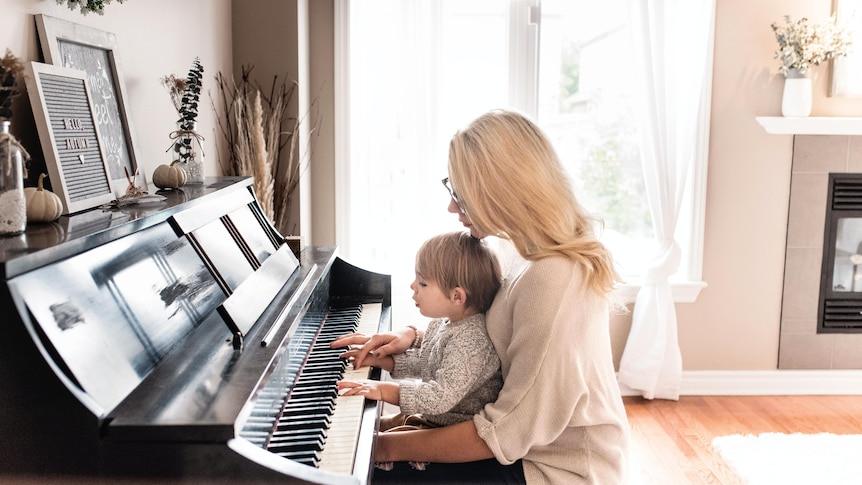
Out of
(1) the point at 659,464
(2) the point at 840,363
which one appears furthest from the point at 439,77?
(2) the point at 840,363

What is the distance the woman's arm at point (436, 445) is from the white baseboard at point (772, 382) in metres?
2.77

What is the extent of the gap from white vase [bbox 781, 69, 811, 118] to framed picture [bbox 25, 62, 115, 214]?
132 inches

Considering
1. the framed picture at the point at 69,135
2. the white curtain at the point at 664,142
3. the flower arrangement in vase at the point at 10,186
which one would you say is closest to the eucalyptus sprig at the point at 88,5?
the framed picture at the point at 69,135

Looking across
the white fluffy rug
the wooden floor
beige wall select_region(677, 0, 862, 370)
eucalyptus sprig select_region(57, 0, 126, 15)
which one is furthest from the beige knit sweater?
beige wall select_region(677, 0, 862, 370)

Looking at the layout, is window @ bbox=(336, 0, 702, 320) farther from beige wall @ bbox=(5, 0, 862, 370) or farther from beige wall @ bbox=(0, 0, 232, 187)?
beige wall @ bbox=(0, 0, 232, 187)

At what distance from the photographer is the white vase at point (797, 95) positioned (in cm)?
385

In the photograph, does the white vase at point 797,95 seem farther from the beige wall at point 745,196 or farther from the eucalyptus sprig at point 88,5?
the eucalyptus sprig at point 88,5

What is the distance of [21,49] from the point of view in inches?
61.6

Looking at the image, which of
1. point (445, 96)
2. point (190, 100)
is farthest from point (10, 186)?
point (445, 96)

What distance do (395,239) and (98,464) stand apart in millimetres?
2869

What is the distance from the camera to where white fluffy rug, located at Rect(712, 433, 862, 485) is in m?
3.17

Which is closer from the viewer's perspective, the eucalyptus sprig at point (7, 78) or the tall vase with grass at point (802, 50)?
the eucalyptus sprig at point (7, 78)

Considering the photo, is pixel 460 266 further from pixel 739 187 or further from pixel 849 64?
pixel 849 64

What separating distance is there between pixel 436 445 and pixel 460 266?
0.43 metres
